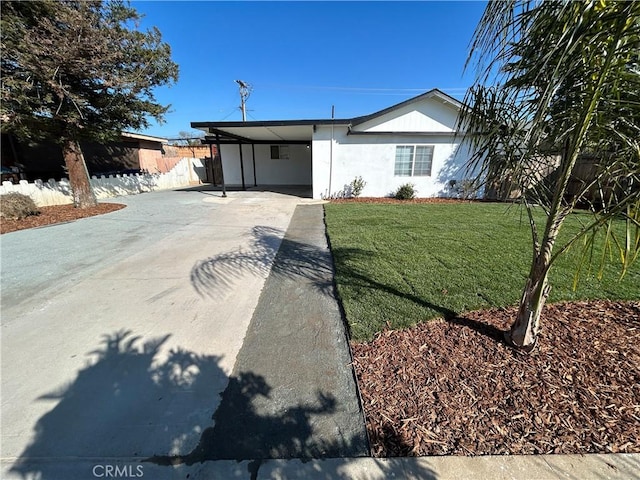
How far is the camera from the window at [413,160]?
11953 millimetres

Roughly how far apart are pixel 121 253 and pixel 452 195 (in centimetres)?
1281

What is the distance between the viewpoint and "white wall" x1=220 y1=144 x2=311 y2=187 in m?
17.4

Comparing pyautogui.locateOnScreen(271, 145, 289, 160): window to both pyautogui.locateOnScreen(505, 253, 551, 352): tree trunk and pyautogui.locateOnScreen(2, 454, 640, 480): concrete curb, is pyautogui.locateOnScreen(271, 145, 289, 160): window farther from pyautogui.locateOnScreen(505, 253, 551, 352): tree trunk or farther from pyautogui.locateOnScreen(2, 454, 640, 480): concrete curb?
pyautogui.locateOnScreen(2, 454, 640, 480): concrete curb

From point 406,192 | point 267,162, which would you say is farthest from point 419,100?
point 267,162

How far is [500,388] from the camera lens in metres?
1.91

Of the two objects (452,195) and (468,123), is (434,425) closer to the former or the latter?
(468,123)

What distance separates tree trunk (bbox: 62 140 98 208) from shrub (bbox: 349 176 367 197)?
33.7 feet

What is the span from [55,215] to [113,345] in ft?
27.6

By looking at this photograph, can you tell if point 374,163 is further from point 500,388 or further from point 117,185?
point 117,185

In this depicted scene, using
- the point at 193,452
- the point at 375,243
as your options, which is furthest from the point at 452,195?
the point at 193,452

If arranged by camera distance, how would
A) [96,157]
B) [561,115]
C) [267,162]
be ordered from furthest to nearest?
[267,162] < [96,157] < [561,115]

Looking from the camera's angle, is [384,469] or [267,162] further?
[267,162]

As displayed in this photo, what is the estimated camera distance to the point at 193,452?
1570 millimetres

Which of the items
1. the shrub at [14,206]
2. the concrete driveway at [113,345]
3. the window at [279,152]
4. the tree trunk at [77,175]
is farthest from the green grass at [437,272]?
the window at [279,152]
